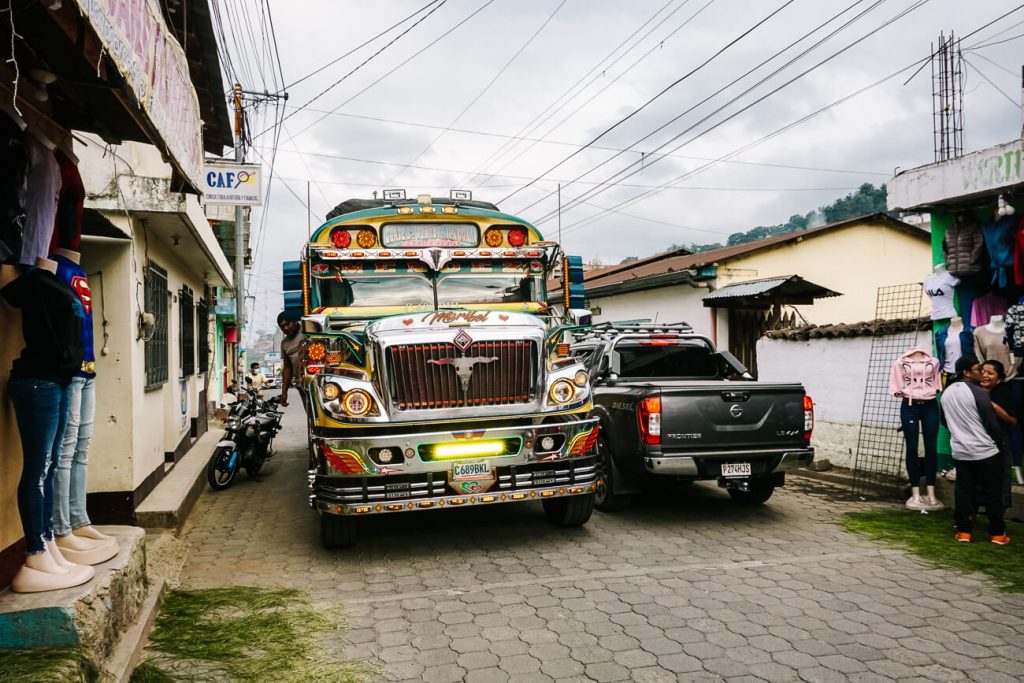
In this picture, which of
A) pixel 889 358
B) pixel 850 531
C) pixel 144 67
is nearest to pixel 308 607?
pixel 144 67

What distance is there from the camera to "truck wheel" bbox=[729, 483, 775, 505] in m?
7.91

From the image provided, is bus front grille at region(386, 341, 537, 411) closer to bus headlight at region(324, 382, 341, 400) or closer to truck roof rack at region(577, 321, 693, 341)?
bus headlight at region(324, 382, 341, 400)

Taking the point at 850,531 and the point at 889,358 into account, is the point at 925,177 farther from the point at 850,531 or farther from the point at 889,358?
the point at 850,531

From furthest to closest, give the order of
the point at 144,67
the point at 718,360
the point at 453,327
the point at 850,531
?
the point at 718,360, the point at 850,531, the point at 453,327, the point at 144,67

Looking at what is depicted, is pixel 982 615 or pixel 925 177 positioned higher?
pixel 925 177

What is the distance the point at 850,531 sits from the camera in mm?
6828

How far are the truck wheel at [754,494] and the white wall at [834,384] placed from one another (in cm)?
285

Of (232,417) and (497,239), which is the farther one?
(232,417)

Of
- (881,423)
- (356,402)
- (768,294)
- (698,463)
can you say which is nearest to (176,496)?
(356,402)

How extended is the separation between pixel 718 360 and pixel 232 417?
6.62 m

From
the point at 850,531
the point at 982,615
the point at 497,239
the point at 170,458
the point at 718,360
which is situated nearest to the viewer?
the point at 982,615

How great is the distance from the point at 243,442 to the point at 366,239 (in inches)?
170

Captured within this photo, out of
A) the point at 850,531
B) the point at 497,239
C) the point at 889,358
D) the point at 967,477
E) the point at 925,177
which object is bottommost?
the point at 850,531

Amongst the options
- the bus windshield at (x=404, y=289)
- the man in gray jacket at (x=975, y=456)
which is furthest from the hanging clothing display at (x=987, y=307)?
the bus windshield at (x=404, y=289)
